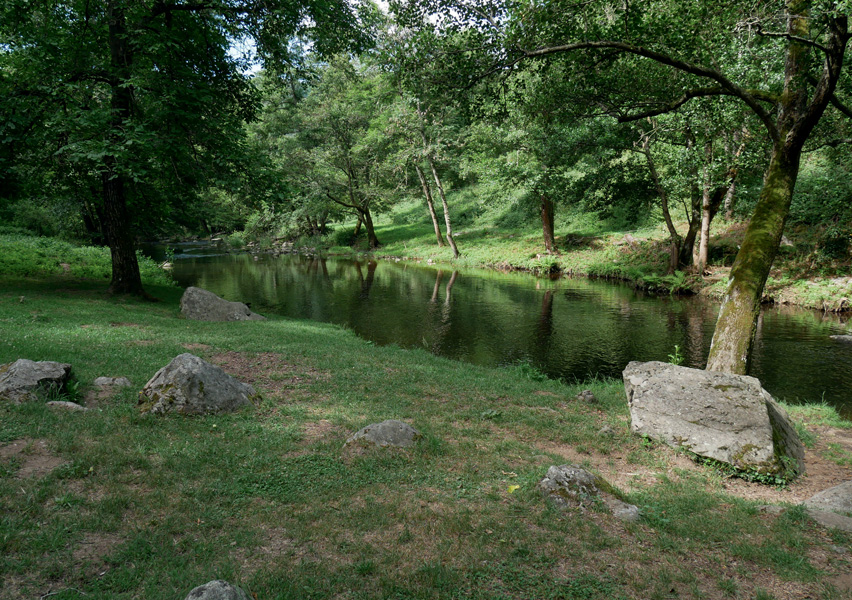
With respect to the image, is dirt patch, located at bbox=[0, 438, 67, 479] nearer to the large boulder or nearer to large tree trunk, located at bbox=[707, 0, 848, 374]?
the large boulder

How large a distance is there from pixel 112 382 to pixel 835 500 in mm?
9881

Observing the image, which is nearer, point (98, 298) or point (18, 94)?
point (18, 94)

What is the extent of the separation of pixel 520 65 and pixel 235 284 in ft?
77.0

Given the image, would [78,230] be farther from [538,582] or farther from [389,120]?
[538,582]

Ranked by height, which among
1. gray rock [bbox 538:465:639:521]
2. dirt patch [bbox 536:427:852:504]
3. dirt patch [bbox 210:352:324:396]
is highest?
dirt patch [bbox 210:352:324:396]

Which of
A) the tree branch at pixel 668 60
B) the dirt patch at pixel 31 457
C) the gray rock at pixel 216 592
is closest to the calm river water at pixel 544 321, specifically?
the tree branch at pixel 668 60

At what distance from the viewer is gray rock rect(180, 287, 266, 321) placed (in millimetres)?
15047

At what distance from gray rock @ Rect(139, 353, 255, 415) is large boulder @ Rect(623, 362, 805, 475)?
6268mm

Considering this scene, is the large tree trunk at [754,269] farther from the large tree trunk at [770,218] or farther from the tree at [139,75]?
the tree at [139,75]

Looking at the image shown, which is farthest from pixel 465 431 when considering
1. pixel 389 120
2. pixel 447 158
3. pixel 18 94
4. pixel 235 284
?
pixel 389 120

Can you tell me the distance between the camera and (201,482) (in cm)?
502

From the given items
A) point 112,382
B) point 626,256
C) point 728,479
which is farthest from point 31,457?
point 626,256

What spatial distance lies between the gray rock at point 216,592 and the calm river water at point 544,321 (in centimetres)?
1089

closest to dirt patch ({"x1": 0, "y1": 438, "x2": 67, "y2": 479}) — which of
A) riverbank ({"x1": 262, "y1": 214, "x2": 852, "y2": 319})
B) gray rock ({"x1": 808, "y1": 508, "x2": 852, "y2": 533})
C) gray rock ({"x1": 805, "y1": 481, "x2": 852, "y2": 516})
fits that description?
gray rock ({"x1": 808, "y1": 508, "x2": 852, "y2": 533})
